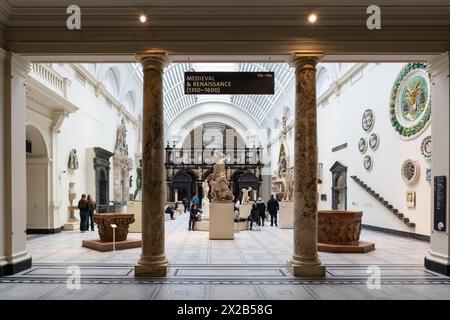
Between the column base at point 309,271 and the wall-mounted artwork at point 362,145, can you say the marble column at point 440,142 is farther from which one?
the wall-mounted artwork at point 362,145

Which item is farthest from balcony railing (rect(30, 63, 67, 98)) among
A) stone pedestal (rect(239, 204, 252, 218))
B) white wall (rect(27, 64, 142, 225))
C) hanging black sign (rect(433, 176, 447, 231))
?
hanging black sign (rect(433, 176, 447, 231))

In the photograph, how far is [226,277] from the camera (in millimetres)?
Answer: 6512

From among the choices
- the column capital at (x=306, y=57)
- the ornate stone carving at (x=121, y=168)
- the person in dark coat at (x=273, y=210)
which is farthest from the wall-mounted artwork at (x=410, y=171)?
→ the ornate stone carving at (x=121, y=168)

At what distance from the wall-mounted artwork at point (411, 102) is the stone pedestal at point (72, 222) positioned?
11993mm

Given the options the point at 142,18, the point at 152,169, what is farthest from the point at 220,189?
the point at 142,18

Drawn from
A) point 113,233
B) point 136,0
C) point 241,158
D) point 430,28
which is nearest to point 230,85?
point 136,0

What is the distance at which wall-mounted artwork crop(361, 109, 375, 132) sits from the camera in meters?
14.8

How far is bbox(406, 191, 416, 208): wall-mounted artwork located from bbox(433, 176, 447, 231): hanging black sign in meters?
5.06

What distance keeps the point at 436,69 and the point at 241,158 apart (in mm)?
33948

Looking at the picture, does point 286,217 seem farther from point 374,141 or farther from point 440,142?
point 440,142

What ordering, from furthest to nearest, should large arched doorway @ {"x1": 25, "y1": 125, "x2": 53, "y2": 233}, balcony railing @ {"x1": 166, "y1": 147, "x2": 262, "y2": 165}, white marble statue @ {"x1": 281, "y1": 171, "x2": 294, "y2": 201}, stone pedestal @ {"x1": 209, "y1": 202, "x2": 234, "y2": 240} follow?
balcony railing @ {"x1": 166, "y1": 147, "x2": 262, "y2": 165} < white marble statue @ {"x1": 281, "y1": 171, "x2": 294, "y2": 201} < large arched doorway @ {"x1": 25, "y1": 125, "x2": 53, "y2": 233} < stone pedestal @ {"x1": 209, "y1": 202, "x2": 234, "y2": 240}

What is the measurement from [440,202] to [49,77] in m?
11.9

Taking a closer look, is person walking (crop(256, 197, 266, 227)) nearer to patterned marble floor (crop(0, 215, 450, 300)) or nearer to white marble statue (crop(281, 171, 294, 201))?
white marble statue (crop(281, 171, 294, 201))

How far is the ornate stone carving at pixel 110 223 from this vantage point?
9.88m
